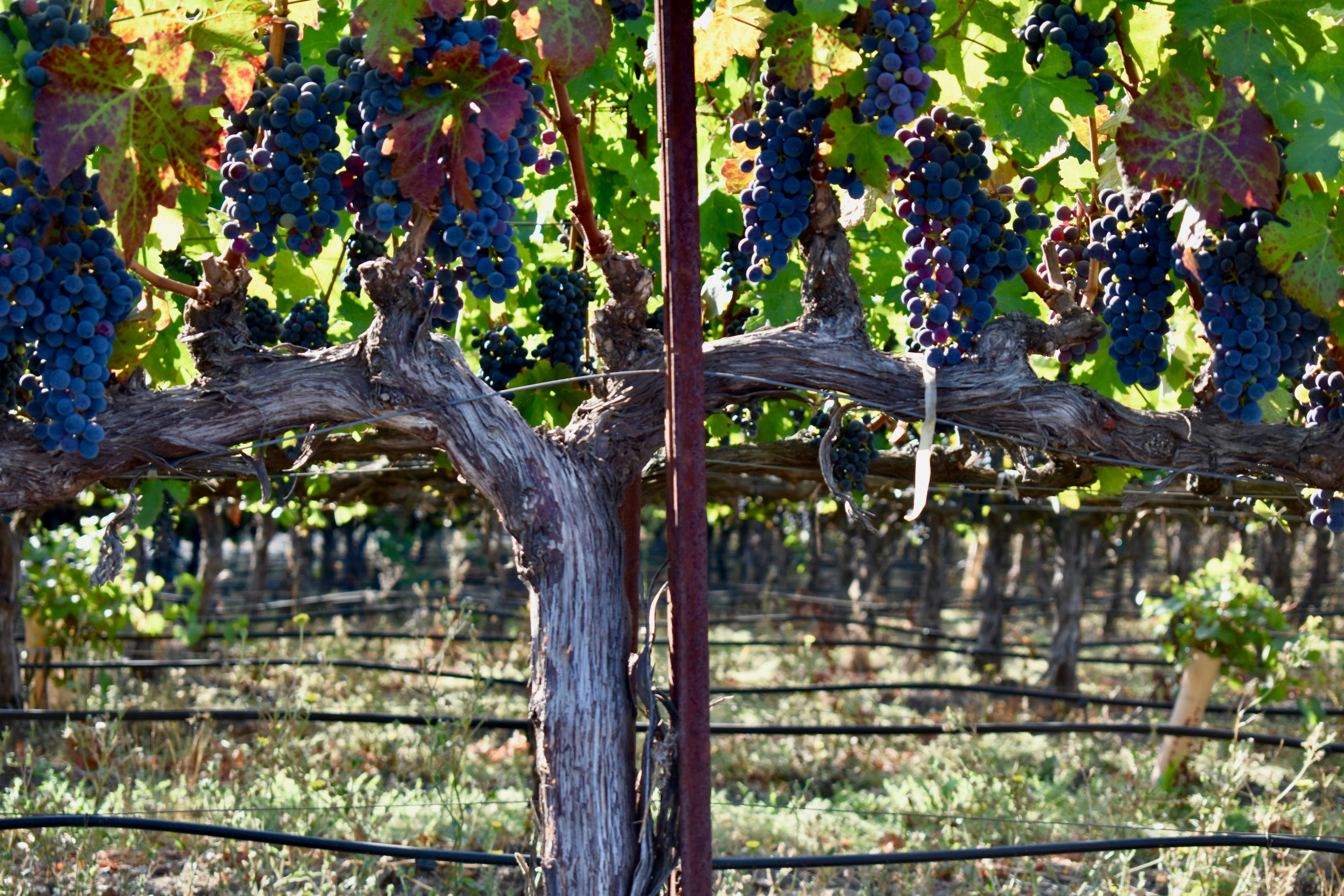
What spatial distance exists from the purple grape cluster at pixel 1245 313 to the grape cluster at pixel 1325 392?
24cm

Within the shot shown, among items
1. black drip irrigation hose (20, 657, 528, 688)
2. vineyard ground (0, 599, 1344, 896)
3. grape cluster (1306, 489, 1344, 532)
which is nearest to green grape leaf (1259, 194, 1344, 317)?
grape cluster (1306, 489, 1344, 532)

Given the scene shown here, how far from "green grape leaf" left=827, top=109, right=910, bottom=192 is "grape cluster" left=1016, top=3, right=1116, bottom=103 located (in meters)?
0.53

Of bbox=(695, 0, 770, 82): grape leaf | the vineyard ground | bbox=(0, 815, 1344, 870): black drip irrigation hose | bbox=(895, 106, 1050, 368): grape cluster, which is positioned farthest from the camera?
the vineyard ground

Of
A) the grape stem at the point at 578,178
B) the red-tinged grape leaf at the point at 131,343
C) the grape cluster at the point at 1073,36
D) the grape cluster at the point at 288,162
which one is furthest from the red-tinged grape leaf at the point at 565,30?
the grape cluster at the point at 1073,36

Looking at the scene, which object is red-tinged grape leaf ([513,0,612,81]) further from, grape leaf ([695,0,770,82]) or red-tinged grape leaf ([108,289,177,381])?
red-tinged grape leaf ([108,289,177,381])

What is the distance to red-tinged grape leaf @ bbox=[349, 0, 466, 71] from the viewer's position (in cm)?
181

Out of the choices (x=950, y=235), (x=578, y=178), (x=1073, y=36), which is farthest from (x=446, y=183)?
(x=1073, y=36)

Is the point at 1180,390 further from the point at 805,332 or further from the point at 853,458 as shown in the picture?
the point at 805,332

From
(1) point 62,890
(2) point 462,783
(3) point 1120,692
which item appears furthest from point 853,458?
(3) point 1120,692

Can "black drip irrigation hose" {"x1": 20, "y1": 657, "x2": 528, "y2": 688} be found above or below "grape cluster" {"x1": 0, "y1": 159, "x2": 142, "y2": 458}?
below

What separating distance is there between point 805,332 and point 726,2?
2.28 feet

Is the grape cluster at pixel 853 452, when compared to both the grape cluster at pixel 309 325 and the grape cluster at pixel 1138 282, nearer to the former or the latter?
the grape cluster at pixel 1138 282

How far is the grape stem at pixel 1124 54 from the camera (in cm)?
244

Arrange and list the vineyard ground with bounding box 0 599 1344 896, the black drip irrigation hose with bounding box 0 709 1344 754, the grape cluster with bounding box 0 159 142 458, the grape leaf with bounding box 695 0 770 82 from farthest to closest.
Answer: the black drip irrigation hose with bounding box 0 709 1344 754, the vineyard ground with bounding box 0 599 1344 896, the grape leaf with bounding box 695 0 770 82, the grape cluster with bounding box 0 159 142 458
